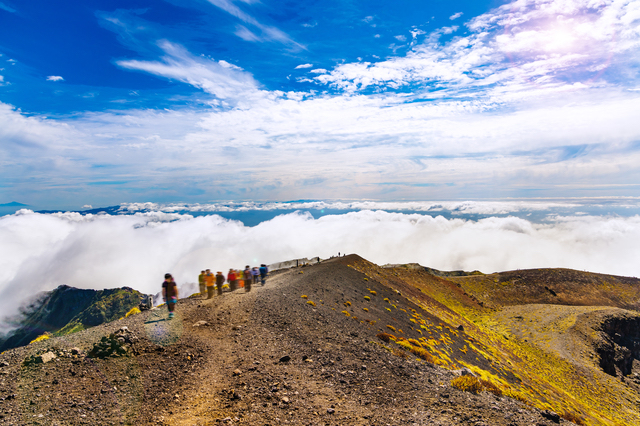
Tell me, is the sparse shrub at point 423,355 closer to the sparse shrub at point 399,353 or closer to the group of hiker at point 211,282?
the sparse shrub at point 399,353

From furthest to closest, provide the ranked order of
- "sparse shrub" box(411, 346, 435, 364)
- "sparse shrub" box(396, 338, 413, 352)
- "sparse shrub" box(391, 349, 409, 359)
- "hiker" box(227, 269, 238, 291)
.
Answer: "hiker" box(227, 269, 238, 291) → "sparse shrub" box(396, 338, 413, 352) → "sparse shrub" box(411, 346, 435, 364) → "sparse shrub" box(391, 349, 409, 359)

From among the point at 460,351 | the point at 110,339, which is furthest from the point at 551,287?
the point at 110,339

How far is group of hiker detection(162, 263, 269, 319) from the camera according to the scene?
57.2 ft

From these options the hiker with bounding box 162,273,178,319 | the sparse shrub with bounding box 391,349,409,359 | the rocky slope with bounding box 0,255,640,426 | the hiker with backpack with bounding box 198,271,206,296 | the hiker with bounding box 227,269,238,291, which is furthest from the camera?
the hiker with bounding box 227,269,238,291

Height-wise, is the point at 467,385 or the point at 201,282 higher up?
the point at 201,282

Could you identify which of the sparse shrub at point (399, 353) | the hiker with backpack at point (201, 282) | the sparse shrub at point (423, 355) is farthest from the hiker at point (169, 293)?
the sparse shrub at point (423, 355)

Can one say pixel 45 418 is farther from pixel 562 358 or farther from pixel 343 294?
pixel 562 358

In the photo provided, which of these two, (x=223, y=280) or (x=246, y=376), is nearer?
(x=246, y=376)

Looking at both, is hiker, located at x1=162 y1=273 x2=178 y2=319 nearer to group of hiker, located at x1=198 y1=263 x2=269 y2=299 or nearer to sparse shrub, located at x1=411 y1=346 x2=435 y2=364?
group of hiker, located at x1=198 y1=263 x2=269 y2=299

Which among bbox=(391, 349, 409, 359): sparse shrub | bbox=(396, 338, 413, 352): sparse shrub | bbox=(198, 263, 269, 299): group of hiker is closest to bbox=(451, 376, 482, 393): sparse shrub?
bbox=(391, 349, 409, 359): sparse shrub

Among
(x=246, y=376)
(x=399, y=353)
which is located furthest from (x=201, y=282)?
(x=399, y=353)

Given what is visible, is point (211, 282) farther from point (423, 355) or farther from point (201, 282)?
point (423, 355)

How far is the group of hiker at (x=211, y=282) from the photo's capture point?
17422 millimetres

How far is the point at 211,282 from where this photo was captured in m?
22.2
